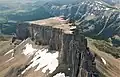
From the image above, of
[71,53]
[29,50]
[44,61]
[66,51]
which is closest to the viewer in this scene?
[71,53]

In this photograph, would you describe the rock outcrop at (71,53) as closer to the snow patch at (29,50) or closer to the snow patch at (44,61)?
the snow patch at (44,61)

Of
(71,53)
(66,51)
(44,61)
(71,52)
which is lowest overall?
(44,61)

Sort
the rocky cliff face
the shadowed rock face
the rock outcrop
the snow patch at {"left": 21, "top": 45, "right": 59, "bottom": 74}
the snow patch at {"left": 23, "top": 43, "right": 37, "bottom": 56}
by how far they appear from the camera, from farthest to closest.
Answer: the snow patch at {"left": 23, "top": 43, "right": 37, "bottom": 56}
the snow patch at {"left": 21, "top": 45, "right": 59, "bottom": 74}
the shadowed rock face
the rocky cliff face
the rock outcrop

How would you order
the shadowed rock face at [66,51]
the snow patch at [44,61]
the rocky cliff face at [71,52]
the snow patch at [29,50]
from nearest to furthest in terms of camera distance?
1. the rocky cliff face at [71,52]
2. the shadowed rock face at [66,51]
3. the snow patch at [44,61]
4. the snow patch at [29,50]

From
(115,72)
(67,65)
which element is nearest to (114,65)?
(115,72)

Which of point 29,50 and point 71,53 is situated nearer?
point 71,53

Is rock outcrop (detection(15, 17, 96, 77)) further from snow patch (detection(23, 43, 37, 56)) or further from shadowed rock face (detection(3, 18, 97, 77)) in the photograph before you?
snow patch (detection(23, 43, 37, 56))

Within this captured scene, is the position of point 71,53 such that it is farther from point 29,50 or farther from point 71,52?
point 29,50

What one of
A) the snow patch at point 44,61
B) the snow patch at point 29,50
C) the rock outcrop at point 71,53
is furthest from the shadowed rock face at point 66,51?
the snow patch at point 29,50

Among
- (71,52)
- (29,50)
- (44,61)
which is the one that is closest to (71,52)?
(71,52)

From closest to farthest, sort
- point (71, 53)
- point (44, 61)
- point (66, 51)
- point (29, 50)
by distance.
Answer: point (71, 53)
point (66, 51)
point (44, 61)
point (29, 50)

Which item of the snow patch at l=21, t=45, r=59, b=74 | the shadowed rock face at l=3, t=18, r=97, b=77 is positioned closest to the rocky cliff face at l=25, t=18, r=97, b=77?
the shadowed rock face at l=3, t=18, r=97, b=77
